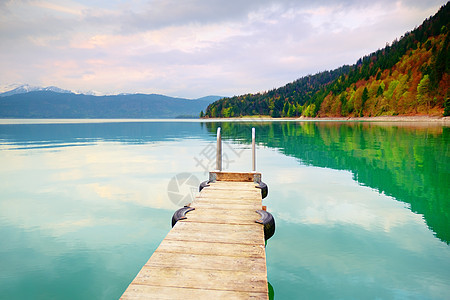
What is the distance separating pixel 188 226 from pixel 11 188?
15857mm

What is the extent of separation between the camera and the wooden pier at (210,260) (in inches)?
179

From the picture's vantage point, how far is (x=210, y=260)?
556cm

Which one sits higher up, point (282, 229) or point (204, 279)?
point (204, 279)

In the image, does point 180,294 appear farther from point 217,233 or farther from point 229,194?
point 229,194

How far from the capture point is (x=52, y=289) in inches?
Result: 263

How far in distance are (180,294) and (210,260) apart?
120cm

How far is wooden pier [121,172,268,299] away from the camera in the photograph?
455 centimetres

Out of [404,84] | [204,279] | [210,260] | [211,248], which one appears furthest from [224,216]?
[404,84]

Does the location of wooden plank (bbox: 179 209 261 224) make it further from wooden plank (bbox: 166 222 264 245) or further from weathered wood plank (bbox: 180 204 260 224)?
wooden plank (bbox: 166 222 264 245)

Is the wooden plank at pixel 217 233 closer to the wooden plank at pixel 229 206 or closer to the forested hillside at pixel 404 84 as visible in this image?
the wooden plank at pixel 229 206

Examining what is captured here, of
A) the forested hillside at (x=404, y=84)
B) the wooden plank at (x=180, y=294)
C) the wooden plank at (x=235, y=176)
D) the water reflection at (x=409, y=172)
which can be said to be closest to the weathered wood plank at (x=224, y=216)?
the wooden plank at (x=180, y=294)

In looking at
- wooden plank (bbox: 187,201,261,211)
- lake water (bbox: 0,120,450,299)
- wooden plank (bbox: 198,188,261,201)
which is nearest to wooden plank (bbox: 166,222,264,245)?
lake water (bbox: 0,120,450,299)

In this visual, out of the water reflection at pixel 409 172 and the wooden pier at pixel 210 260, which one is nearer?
the wooden pier at pixel 210 260

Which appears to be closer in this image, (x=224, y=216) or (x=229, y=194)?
(x=224, y=216)
